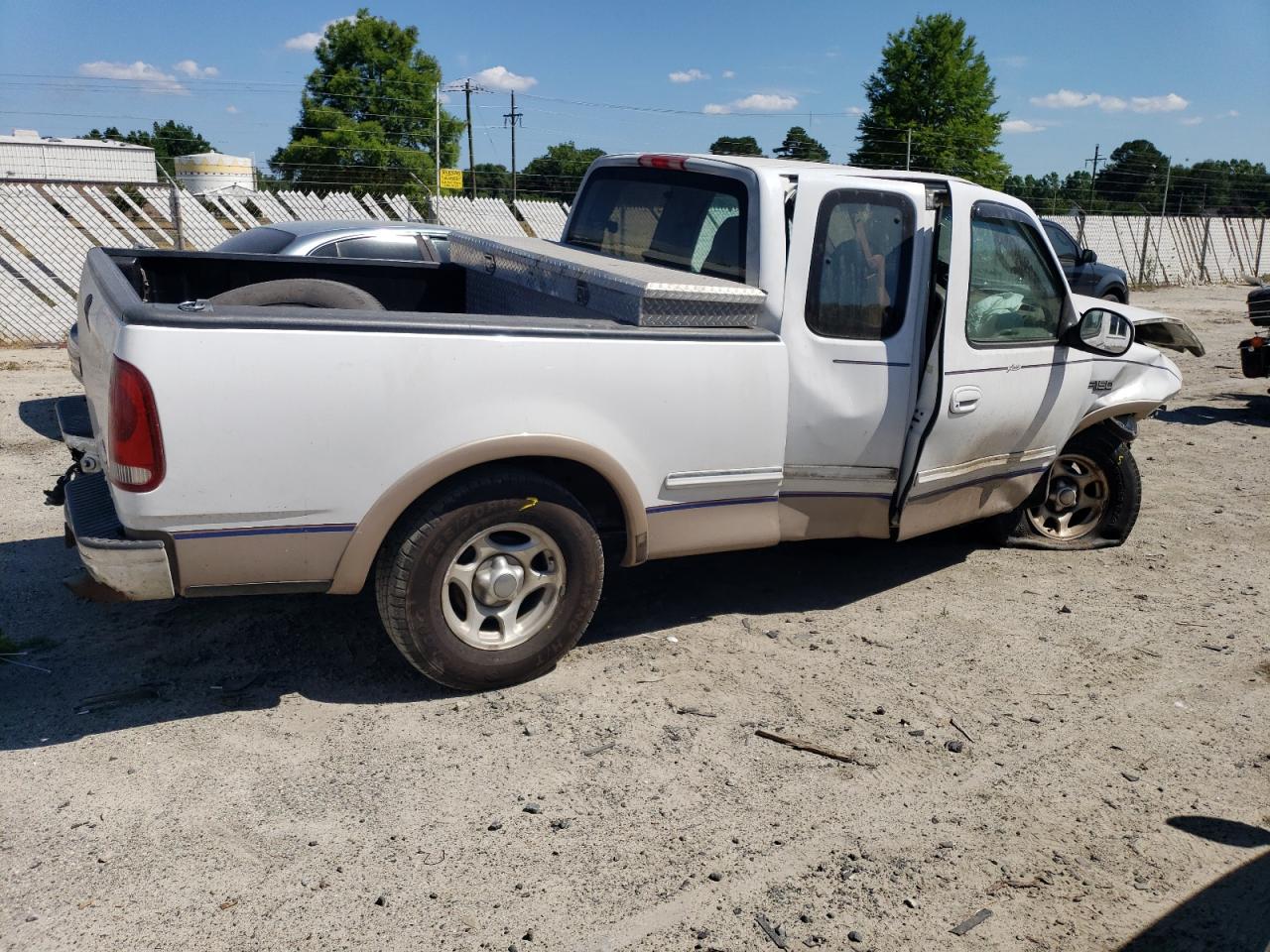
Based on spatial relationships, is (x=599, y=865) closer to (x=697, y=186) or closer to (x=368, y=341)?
(x=368, y=341)

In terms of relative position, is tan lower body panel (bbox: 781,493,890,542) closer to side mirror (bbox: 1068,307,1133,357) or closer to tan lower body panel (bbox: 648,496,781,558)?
tan lower body panel (bbox: 648,496,781,558)

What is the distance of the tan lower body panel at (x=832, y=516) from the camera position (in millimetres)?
4641

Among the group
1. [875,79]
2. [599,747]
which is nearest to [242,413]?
[599,747]

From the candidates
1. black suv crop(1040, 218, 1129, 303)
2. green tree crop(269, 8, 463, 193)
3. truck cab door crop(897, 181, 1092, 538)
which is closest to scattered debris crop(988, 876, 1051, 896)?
truck cab door crop(897, 181, 1092, 538)

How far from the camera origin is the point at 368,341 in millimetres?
3486

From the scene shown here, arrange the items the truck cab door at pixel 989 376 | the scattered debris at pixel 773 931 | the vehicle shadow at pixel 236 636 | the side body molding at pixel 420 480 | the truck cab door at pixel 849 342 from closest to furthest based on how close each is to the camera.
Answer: the scattered debris at pixel 773 931, the side body molding at pixel 420 480, the vehicle shadow at pixel 236 636, the truck cab door at pixel 849 342, the truck cab door at pixel 989 376

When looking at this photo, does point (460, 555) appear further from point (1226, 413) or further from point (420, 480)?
point (1226, 413)

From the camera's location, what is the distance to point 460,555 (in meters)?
3.89

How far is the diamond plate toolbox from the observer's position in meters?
4.12

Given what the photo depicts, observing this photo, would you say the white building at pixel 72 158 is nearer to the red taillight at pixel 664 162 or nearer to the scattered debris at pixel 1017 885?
the red taillight at pixel 664 162

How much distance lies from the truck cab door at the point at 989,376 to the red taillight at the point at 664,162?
4.00 feet

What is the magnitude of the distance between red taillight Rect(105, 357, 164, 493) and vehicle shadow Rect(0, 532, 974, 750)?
1.01m

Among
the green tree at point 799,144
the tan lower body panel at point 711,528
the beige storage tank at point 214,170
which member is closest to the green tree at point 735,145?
Result: the green tree at point 799,144

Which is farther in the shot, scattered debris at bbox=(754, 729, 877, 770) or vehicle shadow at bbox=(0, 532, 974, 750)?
vehicle shadow at bbox=(0, 532, 974, 750)
